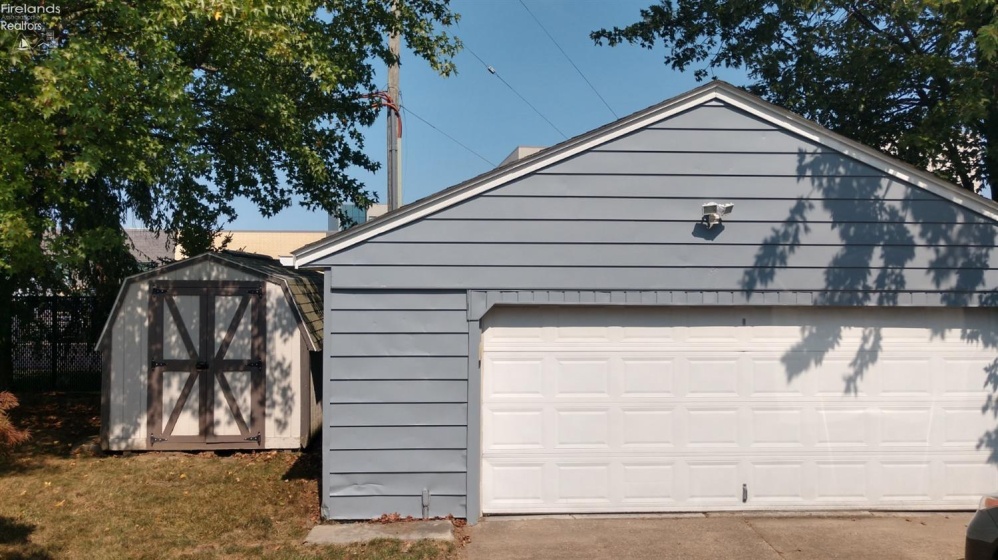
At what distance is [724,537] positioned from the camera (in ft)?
20.5

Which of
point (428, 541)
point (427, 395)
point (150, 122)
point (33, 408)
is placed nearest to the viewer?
point (428, 541)

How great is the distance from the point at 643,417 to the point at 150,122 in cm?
683

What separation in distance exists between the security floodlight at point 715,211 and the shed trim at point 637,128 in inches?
36.9

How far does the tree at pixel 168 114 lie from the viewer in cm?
760

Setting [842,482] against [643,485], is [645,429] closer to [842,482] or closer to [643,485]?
[643,485]

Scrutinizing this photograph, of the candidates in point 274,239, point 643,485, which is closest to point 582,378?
point 643,485

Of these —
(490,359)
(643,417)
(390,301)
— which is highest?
(390,301)

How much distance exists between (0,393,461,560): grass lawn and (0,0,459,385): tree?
7.79ft

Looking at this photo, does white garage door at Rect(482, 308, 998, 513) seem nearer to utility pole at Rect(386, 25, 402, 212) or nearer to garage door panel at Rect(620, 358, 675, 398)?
garage door panel at Rect(620, 358, 675, 398)

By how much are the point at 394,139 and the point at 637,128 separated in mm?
6960

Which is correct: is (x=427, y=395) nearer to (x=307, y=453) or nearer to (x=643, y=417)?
(x=643, y=417)

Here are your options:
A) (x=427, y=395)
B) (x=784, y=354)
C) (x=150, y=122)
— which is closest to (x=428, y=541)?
(x=427, y=395)

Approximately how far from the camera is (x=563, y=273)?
6.67m

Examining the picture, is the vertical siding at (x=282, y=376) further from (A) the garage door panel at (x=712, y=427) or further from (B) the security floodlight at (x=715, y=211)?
(B) the security floodlight at (x=715, y=211)
